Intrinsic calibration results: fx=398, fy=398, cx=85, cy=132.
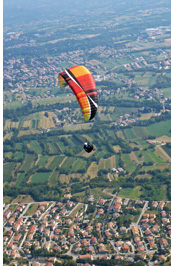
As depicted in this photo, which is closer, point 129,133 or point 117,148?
point 117,148

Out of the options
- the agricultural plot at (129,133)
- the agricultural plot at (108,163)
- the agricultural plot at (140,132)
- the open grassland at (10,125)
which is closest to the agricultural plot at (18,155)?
the open grassland at (10,125)

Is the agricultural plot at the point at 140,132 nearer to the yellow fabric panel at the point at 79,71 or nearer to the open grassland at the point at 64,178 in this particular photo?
the open grassland at the point at 64,178

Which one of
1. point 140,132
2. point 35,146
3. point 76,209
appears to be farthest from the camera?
point 140,132

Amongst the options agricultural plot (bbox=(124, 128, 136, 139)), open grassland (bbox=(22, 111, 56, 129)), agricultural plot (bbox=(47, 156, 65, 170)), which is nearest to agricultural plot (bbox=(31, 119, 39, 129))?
open grassland (bbox=(22, 111, 56, 129))

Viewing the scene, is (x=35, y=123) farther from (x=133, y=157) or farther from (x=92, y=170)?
(x=133, y=157)

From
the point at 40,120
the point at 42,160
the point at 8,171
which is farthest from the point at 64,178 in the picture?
the point at 40,120

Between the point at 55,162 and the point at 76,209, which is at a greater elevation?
the point at 76,209

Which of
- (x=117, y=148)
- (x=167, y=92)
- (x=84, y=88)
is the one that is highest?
(x=84, y=88)

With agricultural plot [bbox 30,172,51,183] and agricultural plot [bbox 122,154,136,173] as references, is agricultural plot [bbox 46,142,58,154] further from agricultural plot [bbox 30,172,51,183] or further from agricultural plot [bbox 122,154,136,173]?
agricultural plot [bbox 122,154,136,173]

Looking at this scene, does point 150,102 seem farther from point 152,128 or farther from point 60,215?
point 60,215

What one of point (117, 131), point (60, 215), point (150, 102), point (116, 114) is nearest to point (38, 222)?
point (60, 215)
